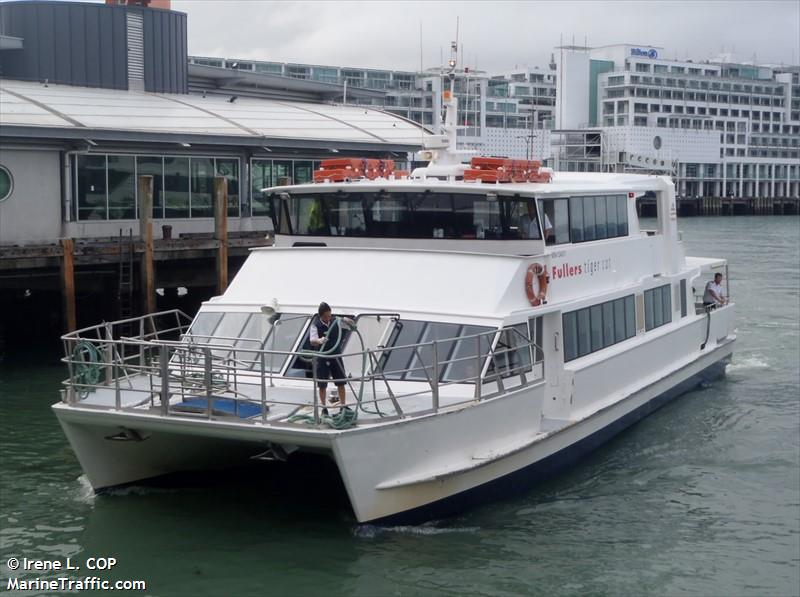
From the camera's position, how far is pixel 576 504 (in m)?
12.3

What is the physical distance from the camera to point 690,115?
11231 cm

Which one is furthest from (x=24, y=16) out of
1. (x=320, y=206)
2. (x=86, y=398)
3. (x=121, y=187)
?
(x=86, y=398)

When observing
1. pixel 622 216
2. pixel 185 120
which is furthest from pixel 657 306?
pixel 185 120

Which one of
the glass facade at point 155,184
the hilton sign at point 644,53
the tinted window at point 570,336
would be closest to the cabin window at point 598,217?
the tinted window at point 570,336

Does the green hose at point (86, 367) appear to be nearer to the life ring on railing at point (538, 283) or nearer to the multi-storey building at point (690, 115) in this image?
the life ring on railing at point (538, 283)

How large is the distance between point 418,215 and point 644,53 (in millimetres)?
106229

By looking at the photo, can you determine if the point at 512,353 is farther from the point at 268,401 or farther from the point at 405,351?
the point at 268,401

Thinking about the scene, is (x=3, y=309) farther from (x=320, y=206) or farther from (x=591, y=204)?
(x=591, y=204)

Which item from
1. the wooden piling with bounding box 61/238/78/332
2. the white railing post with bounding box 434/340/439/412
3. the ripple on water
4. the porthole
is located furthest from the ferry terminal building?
the white railing post with bounding box 434/340/439/412

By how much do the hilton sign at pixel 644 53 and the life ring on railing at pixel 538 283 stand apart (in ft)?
343

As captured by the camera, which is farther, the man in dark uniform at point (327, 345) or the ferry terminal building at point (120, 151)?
the ferry terminal building at point (120, 151)

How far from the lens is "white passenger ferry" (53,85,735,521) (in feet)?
34.6

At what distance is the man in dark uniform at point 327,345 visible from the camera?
1080 centimetres

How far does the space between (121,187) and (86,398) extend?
1296 centimetres
